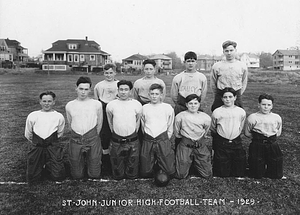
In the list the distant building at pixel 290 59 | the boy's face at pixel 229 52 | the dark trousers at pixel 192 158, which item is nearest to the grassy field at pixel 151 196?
the dark trousers at pixel 192 158

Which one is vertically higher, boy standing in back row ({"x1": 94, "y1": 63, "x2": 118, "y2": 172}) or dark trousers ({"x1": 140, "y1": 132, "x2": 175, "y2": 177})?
boy standing in back row ({"x1": 94, "y1": 63, "x2": 118, "y2": 172})

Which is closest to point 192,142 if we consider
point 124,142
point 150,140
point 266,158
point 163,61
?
point 150,140

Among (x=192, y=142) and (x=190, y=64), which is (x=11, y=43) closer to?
(x=190, y=64)

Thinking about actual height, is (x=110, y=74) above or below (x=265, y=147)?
above

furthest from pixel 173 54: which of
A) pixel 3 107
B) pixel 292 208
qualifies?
pixel 292 208

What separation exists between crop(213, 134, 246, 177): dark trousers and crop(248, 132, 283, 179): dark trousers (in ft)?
0.55

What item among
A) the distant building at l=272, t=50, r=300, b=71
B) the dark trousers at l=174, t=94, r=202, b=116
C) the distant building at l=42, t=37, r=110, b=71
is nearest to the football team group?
the dark trousers at l=174, t=94, r=202, b=116

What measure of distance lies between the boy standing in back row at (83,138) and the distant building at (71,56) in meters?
37.6

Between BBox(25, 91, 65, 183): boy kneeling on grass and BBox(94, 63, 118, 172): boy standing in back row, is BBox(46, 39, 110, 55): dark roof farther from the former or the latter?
BBox(25, 91, 65, 183): boy kneeling on grass

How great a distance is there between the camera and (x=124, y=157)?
4.18 meters

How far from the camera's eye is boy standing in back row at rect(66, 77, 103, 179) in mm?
4121

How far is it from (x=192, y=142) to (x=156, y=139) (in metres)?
0.61

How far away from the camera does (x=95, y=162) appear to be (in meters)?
4.15

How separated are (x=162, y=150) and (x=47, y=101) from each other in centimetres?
201
